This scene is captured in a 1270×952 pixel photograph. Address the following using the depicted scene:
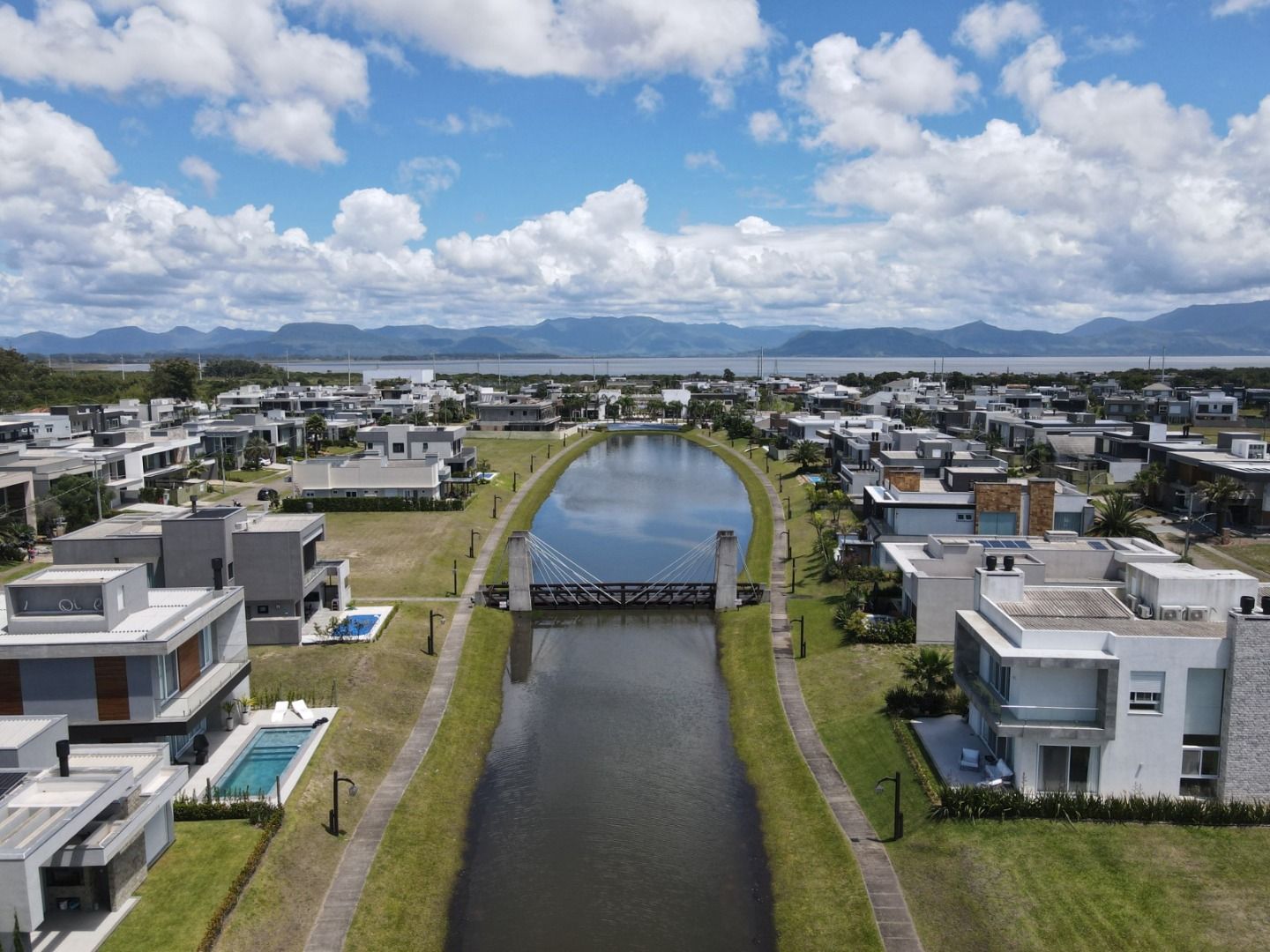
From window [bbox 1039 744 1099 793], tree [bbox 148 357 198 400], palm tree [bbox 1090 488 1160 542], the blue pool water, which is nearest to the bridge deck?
palm tree [bbox 1090 488 1160 542]

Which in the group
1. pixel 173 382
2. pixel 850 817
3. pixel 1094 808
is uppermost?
pixel 173 382

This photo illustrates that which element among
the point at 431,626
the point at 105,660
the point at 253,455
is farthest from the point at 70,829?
the point at 253,455

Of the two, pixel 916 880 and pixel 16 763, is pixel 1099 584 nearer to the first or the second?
pixel 916 880

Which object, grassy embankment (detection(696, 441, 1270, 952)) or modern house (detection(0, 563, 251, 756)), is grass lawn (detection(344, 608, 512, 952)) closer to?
modern house (detection(0, 563, 251, 756))

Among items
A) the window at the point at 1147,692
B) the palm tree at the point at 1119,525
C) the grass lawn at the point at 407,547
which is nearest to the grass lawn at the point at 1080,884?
the window at the point at 1147,692

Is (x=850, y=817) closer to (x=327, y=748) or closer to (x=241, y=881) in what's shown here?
(x=241, y=881)

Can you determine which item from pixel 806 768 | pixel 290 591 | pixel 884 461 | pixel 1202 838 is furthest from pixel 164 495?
pixel 1202 838
